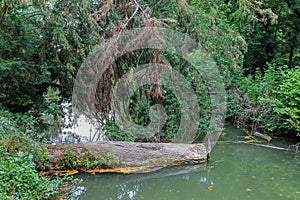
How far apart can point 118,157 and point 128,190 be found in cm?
77

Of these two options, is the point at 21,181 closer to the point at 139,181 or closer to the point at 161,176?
the point at 139,181

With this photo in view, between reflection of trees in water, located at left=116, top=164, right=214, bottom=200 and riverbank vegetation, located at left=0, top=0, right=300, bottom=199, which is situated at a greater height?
riverbank vegetation, located at left=0, top=0, right=300, bottom=199

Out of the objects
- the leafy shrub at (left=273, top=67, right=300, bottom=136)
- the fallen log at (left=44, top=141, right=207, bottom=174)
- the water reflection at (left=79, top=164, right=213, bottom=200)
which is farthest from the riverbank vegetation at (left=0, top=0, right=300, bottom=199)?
the water reflection at (left=79, top=164, right=213, bottom=200)

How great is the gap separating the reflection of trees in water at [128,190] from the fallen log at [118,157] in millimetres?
413

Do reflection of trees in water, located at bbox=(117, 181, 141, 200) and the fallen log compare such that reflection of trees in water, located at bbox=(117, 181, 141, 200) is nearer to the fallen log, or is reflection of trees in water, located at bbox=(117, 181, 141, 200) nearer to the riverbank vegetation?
the fallen log

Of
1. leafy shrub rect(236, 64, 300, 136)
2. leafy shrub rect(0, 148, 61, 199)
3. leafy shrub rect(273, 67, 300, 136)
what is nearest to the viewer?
leafy shrub rect(0, 148, 61, 199)

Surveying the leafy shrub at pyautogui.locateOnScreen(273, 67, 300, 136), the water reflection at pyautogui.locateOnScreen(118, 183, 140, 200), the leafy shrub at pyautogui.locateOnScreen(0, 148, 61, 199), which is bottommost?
the water reflection at pyautogui.locateOnScreen(118, 183, 140, 200)

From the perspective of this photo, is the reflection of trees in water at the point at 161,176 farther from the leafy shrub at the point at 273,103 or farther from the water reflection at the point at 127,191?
the leafy shrub at the point at 273,103

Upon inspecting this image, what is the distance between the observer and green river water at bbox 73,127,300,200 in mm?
4105

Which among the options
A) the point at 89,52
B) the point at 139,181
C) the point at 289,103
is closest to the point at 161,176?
the point at 139,181

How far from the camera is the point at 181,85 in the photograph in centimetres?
629

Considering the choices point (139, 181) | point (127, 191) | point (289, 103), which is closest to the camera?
point (127, 191)

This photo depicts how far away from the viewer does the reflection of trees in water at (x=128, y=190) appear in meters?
4.07

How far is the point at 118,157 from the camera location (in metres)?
4.93
